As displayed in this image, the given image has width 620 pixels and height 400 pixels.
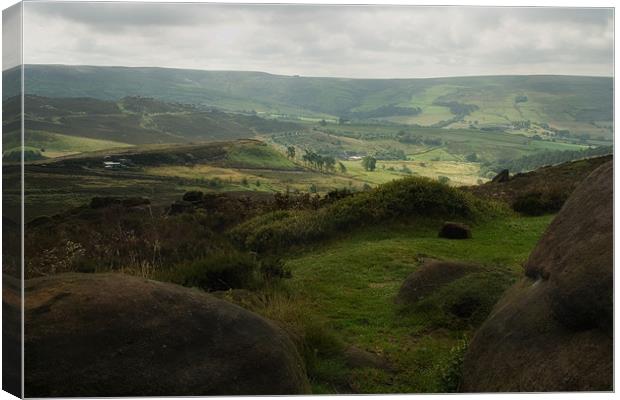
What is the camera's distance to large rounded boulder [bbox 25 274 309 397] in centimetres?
650

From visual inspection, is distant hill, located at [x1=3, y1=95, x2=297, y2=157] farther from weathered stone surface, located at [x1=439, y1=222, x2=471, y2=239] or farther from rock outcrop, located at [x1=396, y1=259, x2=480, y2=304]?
weathered stone surface, located at [x1=439, y1=222, x2=471, y2=239]

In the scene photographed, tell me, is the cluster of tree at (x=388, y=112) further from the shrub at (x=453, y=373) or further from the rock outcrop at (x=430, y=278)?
the shrub at (x=453, y=373)

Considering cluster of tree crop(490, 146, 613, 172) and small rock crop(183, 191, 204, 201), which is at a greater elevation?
cluster of tree crop(490, 146, 613, 172)

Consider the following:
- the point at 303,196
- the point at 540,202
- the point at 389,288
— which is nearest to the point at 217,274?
the point at 389,288

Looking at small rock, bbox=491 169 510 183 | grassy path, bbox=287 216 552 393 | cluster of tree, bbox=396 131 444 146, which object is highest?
cluster of tree, bbox=396 131 444 146

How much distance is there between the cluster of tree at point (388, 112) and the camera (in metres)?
12.7

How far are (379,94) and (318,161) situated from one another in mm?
1755

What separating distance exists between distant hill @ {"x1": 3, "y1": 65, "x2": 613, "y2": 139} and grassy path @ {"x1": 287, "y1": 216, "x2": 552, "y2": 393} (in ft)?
8.15

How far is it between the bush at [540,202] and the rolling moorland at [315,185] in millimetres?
384

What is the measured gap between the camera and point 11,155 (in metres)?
7.77

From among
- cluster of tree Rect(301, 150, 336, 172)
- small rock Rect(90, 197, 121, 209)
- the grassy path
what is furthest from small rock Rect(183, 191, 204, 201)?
cluster of tree Rect(301, 150, 336, 172)

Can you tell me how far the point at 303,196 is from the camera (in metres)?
14.6

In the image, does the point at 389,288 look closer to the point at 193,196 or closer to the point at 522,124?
the point at 522,124

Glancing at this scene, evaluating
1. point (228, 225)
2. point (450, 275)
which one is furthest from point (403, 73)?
point (228, 225)
